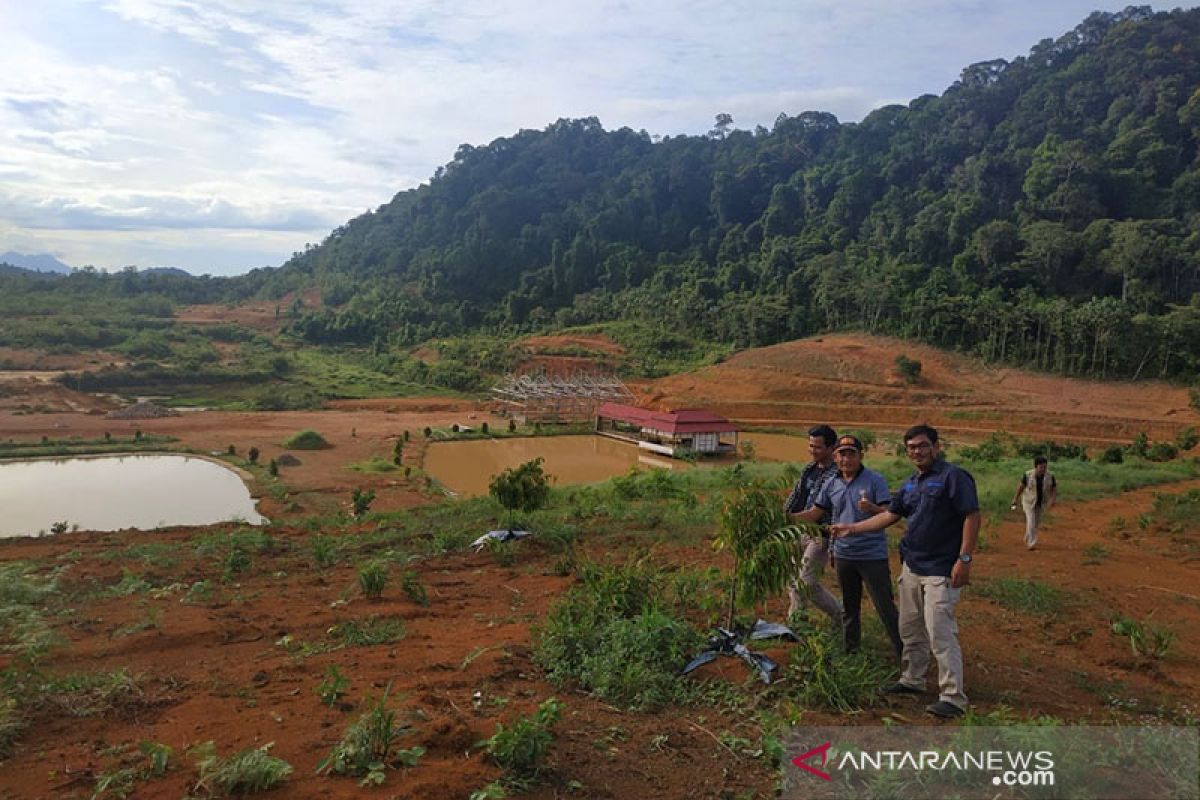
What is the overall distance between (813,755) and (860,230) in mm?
61713

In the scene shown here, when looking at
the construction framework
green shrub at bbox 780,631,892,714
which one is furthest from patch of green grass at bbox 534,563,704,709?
the construction framework

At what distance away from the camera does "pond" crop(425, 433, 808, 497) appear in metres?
22.2

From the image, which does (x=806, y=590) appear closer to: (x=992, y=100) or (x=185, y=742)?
(x=185, y=742)

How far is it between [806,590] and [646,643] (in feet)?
3.40

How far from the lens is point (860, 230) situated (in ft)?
194

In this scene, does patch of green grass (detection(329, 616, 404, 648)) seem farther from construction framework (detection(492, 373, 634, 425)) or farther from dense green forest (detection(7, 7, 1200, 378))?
dense green forest (detection(7, 7, 1200, 378))

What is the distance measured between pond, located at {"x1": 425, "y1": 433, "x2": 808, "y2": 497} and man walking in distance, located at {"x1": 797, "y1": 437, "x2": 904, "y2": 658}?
15.7 meters

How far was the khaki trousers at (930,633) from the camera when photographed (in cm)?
376

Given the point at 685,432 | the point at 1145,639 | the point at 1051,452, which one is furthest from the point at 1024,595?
the point at 685,432

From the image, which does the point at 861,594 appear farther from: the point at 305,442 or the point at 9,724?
the point at 305,442

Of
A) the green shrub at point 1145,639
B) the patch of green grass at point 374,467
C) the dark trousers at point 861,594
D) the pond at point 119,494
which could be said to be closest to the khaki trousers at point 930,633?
the dark trousers at point 861,594

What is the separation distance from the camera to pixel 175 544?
1071cm

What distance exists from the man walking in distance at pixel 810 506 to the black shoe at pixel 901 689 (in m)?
0.61

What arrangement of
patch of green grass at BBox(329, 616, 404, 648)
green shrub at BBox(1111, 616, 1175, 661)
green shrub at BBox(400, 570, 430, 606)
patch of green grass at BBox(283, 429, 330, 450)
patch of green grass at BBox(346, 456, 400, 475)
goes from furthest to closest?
patch of green grass at BBox(283, 429, 330, 450) < patch of green grass at BBox(346, 456, 400, 475) < green shrub at BBox(400, 570, 430, 606) < patch of green grass at BBox(329, 616, 404, 648) < green shrub at BBox(1111, 616, 1175, 661)
